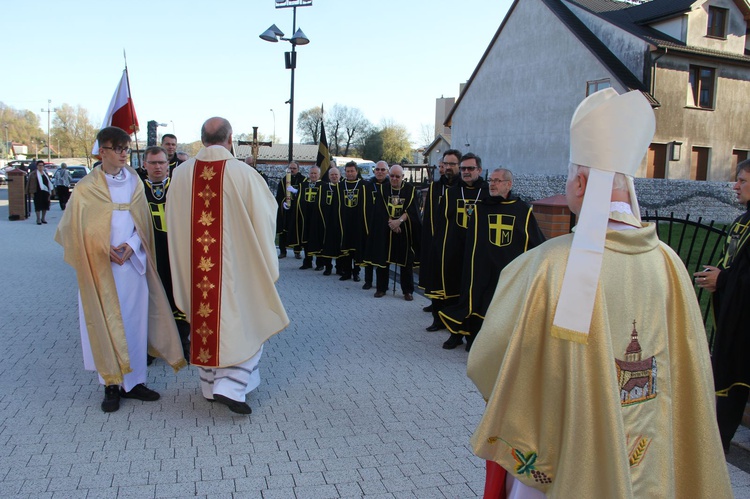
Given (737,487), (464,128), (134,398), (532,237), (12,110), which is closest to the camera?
(737,487)

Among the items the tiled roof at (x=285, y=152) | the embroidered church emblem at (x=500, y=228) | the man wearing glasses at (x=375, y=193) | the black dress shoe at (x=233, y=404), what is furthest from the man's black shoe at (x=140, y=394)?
the tiled roof at (x=285, y=152)

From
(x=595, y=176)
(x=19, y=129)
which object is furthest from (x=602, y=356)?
(x=19, y=129)

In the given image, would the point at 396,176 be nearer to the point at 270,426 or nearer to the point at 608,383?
the point at 270,426

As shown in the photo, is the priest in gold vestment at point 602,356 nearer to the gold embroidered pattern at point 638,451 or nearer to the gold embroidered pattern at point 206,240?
the gold embroidered pattern at point 638,451

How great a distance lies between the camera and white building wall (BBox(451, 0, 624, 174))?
2670 cm

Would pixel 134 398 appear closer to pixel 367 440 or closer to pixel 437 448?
pixel 367 440

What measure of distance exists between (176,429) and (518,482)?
9.33ft

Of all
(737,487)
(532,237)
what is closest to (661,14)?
(532,237)

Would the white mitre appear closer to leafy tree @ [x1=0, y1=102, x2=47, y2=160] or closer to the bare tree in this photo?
the bare tree

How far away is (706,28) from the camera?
26.6 meters

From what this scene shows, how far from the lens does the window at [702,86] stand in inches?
1050

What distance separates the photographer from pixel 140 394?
15.8 feet

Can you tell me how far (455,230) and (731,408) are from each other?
353 cm

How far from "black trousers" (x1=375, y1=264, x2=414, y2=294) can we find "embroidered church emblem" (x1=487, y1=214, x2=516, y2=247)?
326 centimetres
